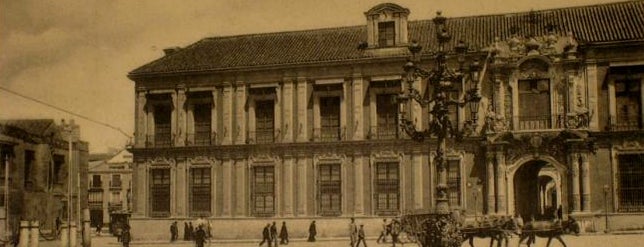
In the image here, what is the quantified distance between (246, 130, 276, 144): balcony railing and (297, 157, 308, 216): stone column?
50.4 inches

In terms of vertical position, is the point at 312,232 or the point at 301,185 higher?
the point at 301,185

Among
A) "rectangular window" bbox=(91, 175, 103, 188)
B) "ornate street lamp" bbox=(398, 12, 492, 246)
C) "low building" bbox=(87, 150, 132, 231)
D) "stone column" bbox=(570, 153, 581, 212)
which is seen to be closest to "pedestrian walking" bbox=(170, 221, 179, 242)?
"stone column" bbox=(570, 153, 581, 212)

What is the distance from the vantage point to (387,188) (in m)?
27.0

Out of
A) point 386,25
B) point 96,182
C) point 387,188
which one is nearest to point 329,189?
point 387,188

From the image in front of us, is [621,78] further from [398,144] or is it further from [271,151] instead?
[271,151]

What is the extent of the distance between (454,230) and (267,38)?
1783 centimetres

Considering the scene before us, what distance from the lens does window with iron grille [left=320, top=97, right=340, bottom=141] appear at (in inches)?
1088

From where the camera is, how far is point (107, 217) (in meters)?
54.6

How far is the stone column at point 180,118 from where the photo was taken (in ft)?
94.9

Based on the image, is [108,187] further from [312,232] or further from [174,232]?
[312,232]

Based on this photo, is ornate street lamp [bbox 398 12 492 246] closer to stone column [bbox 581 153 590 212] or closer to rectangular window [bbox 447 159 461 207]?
stone column [bbox 581 153 590 212]

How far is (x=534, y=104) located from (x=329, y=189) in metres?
7.21

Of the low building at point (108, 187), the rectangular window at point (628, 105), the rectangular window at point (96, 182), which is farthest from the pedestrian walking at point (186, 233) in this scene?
the rectangular window at point (96, 182)

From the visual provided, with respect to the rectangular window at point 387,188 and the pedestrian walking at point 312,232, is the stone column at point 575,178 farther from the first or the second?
the pedestrian walking at point 312,232
